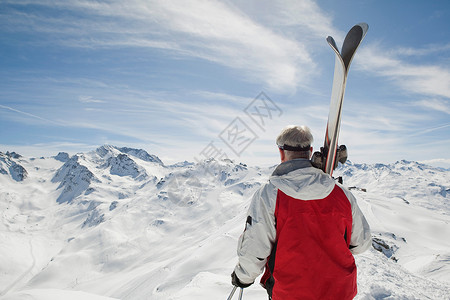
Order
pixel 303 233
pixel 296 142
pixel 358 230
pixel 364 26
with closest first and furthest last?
pixel 303 233, pixel 296 142, pixel 358 230, pixel 364 26

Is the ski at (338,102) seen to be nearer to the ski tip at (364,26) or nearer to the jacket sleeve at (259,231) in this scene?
the ski tip at (364,26)

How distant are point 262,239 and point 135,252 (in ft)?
673

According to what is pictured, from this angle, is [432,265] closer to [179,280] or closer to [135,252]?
[179,280]

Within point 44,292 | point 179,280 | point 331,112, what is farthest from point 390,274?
point 179,280

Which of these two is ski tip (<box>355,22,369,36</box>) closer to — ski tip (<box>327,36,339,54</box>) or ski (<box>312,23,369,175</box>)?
ski (<box>312,23,369,175</box>)

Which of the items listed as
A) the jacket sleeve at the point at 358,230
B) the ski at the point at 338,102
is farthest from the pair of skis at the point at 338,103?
the jacket sleeve at the point at 358,230

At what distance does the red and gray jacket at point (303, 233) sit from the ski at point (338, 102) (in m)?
0.48

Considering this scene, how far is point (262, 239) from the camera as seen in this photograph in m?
2.88

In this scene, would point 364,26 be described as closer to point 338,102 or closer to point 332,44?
point 332,44

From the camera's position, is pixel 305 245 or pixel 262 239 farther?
pixel 262 239

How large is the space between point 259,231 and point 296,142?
1179 mm

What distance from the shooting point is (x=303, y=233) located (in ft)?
8.66

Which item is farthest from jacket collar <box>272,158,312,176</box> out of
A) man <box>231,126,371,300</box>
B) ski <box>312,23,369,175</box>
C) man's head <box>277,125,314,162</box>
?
ski <box>312,23,369,175</box>

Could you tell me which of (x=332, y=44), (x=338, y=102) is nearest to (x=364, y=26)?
(x=332, y=44)
